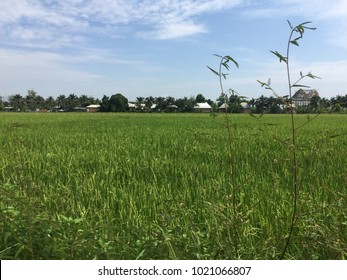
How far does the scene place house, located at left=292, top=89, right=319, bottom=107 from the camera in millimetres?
1597

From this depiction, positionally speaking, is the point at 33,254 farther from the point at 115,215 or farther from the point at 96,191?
the point at 96,191

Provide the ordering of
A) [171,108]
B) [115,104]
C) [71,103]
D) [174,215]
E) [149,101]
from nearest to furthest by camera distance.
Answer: [174,215]
[171,108]
[115,104]
[149,101]
[71,103]

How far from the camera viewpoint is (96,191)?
3.18 meters

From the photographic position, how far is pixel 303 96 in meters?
1.63

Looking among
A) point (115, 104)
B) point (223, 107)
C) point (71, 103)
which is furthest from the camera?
point (71, 103)

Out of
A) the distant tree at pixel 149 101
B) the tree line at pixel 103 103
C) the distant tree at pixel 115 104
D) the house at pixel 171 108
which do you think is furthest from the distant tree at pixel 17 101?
the house at pixel 171 108

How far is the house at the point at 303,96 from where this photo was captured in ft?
5.24

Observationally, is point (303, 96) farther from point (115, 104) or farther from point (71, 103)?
point (71, 103)

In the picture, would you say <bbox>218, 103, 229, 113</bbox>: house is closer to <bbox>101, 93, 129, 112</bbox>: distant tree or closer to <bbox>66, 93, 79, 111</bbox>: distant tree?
→ <bbox>101, 93, 129, 112</bbox>: distant tree

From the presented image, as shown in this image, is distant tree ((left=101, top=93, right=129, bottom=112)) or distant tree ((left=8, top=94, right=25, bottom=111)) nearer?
distant tree ((left=101, top=93, right=129, bottom=112))

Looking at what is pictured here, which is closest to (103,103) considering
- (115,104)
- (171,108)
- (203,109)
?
(115,104)

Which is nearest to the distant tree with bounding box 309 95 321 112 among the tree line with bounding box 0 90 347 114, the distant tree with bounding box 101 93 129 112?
the tree line with bounding box 0 90 347 114

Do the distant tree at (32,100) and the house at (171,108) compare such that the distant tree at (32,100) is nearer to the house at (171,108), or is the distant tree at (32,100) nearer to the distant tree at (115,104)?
the distant tree at (115,104)

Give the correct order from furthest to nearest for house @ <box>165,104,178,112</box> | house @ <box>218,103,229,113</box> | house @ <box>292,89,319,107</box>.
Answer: house @ <box>165,104,178,112</box> < house @ <box>218,103,229,113</box> < house @ <box>292,89,319,107</box>
